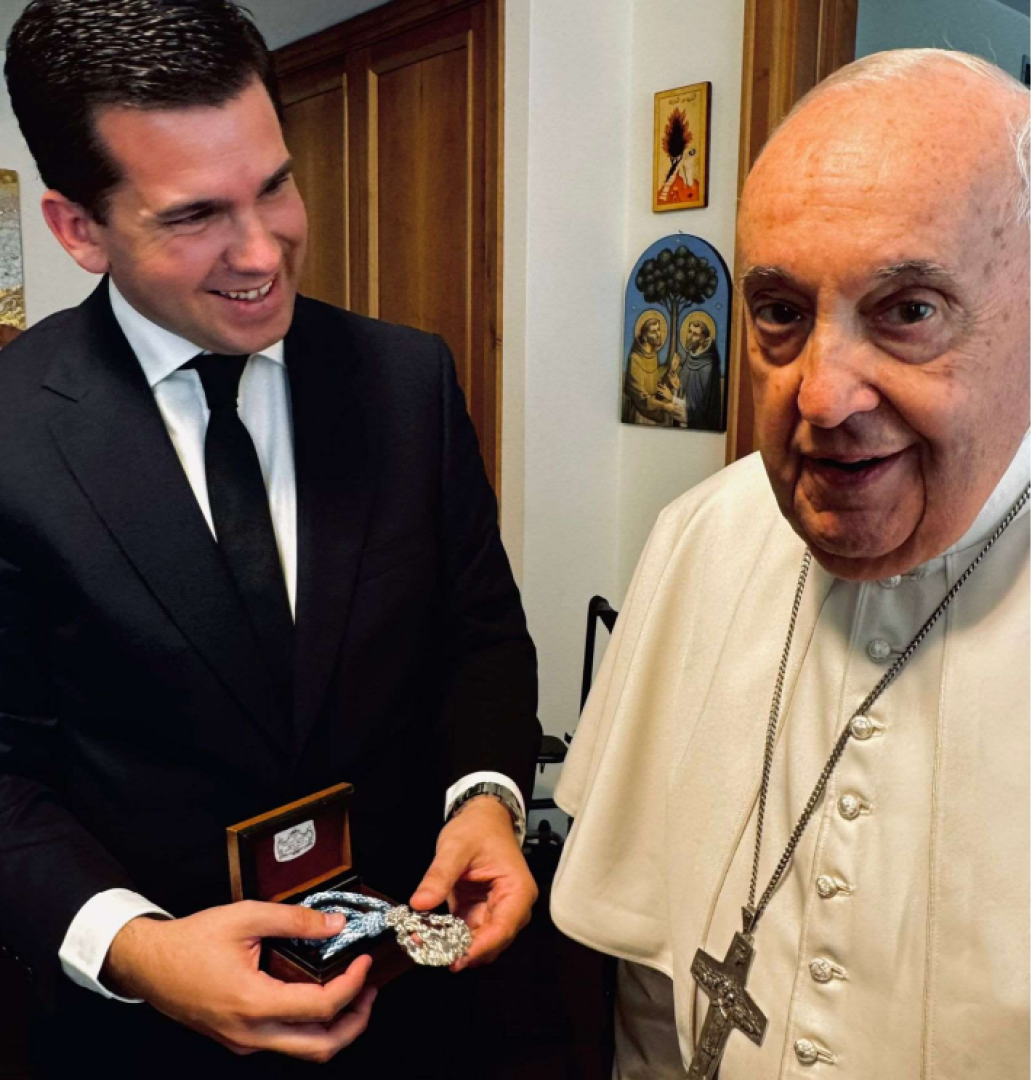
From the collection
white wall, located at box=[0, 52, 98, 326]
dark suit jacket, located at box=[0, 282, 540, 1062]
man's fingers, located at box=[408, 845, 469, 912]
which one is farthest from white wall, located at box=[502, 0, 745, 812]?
white wall, located at box=[0, 52, 98, 326]

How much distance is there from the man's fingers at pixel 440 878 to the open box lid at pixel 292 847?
11 centimetres

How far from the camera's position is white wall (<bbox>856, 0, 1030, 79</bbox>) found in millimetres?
3289

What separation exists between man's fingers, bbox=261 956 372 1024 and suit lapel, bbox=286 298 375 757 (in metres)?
0.32

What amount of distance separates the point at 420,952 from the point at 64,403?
0.78 metres

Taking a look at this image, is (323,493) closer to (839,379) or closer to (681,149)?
(839,379)

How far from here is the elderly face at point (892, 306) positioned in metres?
0.72

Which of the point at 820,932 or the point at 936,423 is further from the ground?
the point at 936,423

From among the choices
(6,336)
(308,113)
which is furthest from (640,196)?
(6,336)

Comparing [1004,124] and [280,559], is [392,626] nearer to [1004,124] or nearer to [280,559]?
[280,559]

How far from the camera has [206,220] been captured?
1199mm

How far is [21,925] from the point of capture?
3.90 feet

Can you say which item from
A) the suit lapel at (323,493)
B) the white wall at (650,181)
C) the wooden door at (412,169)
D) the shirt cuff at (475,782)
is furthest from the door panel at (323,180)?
the shirt cuff at (475,782)

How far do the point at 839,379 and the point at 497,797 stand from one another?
805 millimetres

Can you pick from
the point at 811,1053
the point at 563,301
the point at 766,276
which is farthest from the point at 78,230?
the point at 563,301
